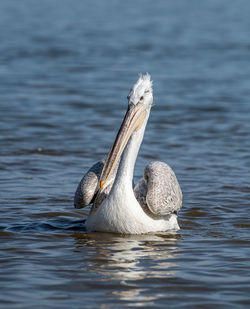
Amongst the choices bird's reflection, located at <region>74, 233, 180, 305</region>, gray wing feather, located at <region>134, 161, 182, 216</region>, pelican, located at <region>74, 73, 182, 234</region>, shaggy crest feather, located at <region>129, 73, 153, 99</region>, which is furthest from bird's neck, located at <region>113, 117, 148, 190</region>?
bird's reflection, located at <region>74, 233, 180, 305</region>

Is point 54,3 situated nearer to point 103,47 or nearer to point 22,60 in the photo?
point 103,47

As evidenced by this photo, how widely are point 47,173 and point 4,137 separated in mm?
2250

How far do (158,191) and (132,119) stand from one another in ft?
2.48

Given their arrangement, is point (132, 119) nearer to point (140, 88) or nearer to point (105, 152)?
point (140, 88)

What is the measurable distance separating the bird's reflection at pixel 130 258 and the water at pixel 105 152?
0.02 m

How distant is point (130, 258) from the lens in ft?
20.8

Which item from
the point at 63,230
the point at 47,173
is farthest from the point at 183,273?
the point at 47,173

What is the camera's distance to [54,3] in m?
40.8

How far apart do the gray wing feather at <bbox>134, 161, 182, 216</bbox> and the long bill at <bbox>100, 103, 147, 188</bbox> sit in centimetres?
42

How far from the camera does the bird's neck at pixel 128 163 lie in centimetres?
685

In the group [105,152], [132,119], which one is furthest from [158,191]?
[105,152]

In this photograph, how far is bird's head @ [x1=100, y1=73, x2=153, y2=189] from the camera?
685 centimetres

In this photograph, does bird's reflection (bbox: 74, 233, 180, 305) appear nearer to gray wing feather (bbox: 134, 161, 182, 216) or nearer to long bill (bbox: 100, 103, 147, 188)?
gray wing feather (bbox: 134, 161, 182, 216)

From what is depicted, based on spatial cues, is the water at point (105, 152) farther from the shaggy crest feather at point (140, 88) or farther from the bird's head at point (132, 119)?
the shaggy crest feather at point (140, 88)
